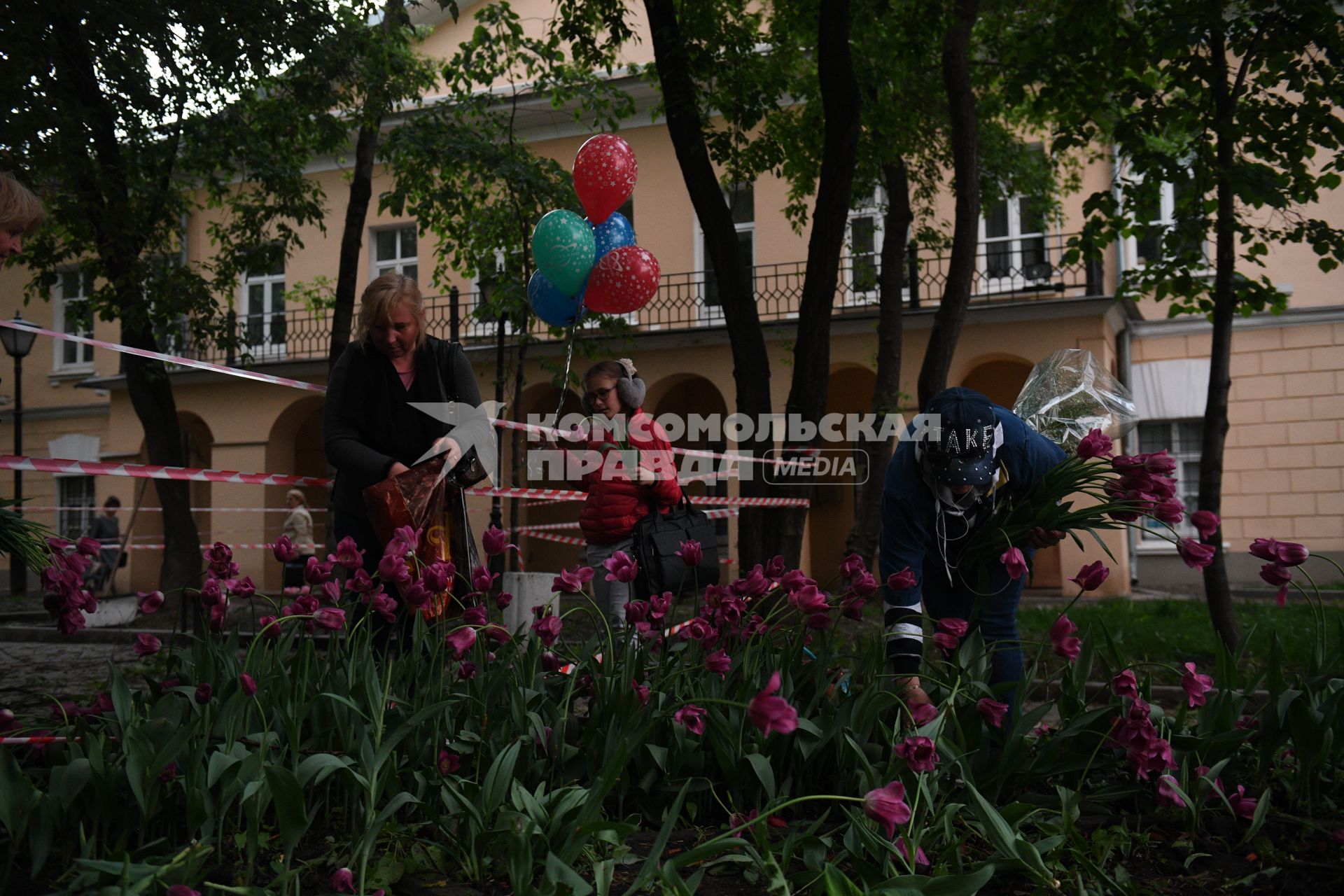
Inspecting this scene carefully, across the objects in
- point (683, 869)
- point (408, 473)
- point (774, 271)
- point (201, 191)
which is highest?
point (201, 191)

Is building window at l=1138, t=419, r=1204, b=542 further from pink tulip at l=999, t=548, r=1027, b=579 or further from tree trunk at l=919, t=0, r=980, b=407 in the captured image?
pink tulip at l=999, t=548, r=1027, b=579

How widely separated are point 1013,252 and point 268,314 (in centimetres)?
1287

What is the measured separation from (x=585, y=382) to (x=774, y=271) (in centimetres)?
1276

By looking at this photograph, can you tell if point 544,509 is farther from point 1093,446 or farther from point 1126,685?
point 1126,685

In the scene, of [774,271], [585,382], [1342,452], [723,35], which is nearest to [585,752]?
[585,382]

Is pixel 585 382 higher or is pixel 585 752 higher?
pixel 585 382

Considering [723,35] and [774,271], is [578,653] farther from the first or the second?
[774,271]

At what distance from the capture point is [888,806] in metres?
2.04

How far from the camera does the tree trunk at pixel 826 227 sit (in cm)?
674

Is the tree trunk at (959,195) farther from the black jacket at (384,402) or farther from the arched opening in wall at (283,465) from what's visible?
the arched opening in wall at (283,465)

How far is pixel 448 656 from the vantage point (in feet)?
10.6

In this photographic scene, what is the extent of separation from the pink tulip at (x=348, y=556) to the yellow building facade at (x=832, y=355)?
11444 mm

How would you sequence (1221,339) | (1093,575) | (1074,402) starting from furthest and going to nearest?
1. (1221,339)
2. (1074,402)
3. (1093,575)

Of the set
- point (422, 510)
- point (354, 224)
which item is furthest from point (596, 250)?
point (354, 224)
